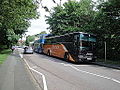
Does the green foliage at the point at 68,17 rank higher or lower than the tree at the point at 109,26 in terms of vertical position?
higher

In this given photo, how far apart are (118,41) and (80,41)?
4.46m

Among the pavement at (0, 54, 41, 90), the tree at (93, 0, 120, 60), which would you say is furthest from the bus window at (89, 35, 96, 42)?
the pavement at (0, 54, 41, 90)

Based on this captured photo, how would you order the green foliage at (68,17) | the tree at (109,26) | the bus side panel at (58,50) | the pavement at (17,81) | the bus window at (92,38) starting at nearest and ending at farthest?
the pavement at (17,81) → the tree at (109,26) → the bus window at (92,38) → the bus side panel at (58,50) → the green foliage at (68,17)

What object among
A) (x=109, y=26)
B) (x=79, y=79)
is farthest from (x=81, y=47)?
(x=79, y=79)

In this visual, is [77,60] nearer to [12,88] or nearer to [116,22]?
[116,22]

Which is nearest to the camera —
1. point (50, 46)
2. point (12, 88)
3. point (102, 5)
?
point (12, 88)

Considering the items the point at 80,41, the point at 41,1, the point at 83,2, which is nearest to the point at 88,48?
the point at 80,41

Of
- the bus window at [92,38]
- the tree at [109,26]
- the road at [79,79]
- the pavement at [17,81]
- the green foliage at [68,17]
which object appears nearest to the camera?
the pavement at [17,81]

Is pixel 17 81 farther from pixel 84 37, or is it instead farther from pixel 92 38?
pixel 92 38

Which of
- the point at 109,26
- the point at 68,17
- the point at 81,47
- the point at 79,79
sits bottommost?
the point at 79,79

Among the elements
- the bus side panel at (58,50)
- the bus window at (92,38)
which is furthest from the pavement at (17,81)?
the bus side panel at (58,50)

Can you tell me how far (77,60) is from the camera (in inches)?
958

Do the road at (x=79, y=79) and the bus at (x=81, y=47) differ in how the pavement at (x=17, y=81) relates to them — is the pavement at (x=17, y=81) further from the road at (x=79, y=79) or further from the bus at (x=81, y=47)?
the bus at (x=81, y=47)

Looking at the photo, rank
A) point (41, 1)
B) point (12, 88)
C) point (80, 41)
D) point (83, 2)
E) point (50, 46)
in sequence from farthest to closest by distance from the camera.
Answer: point (83, 2), point (50, 46), point (80, 41), point (41, 1), point (12, 88)
